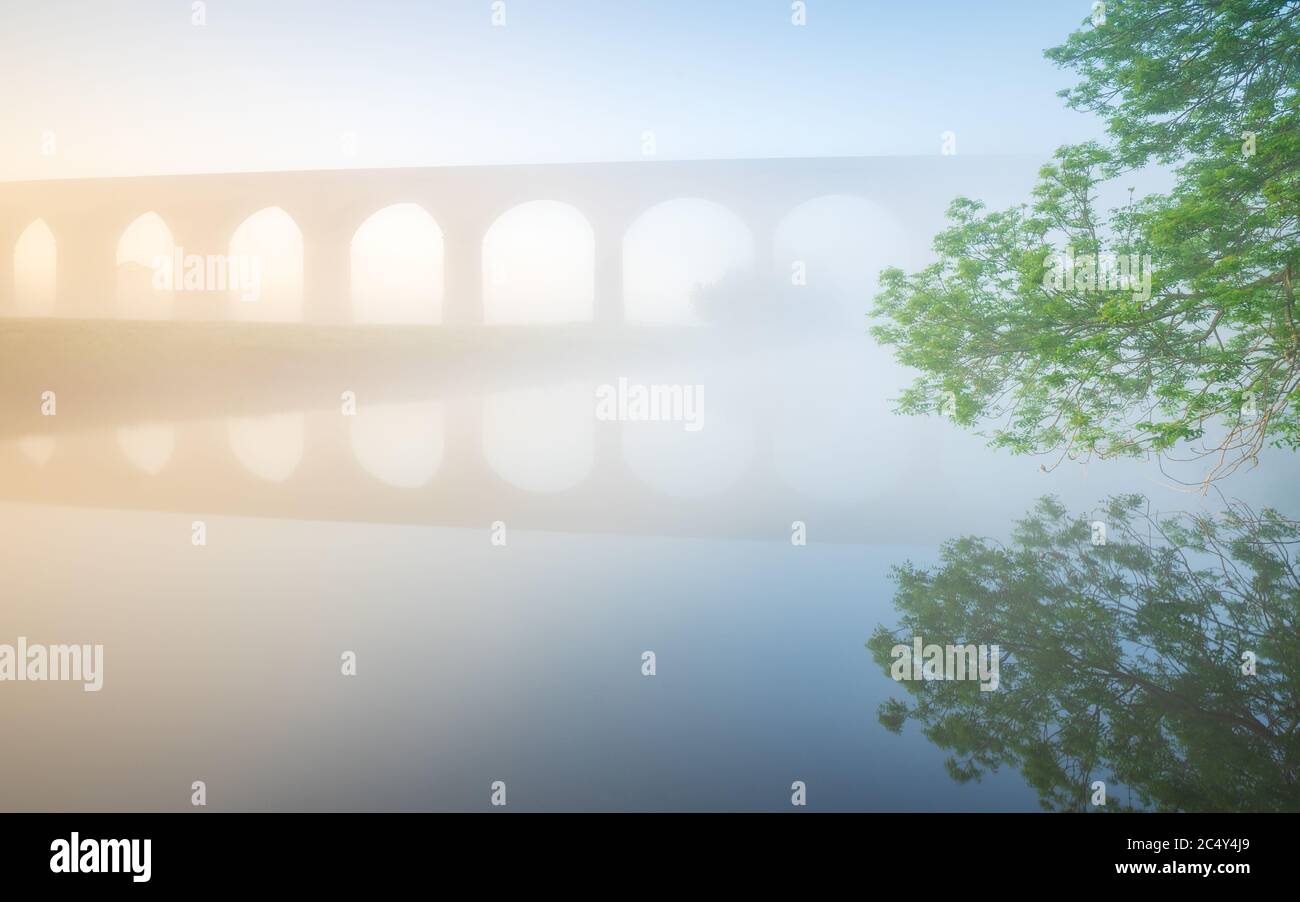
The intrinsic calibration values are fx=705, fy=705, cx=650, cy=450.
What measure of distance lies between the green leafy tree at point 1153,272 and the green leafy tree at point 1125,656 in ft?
2.09

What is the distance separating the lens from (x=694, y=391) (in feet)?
15.4

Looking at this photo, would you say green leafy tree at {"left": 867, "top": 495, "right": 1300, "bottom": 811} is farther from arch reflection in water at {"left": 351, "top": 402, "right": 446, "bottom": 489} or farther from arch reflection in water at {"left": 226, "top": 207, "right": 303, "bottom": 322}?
arch reflection in water at {"left": 226, "top": 207, "right": 303, "bottom": 322}

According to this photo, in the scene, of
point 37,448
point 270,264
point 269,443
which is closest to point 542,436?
point 269,443

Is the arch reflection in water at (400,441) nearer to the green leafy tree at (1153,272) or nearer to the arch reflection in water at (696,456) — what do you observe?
the arch reflection in water at (696,456)

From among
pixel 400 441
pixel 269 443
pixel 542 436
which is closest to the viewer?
pixel 269 443

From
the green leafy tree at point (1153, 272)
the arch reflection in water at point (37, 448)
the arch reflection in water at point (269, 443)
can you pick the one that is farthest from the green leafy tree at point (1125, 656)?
the arch reflection in water at point (37, 448)

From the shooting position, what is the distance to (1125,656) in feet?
11.7

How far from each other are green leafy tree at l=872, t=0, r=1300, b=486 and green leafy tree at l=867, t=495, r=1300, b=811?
64 cm

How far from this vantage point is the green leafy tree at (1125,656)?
9.86 ft

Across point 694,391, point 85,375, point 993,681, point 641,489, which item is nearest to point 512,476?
point 641,489

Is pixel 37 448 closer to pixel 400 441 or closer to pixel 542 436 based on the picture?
pixel 400 441

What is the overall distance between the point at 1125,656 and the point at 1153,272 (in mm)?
2231

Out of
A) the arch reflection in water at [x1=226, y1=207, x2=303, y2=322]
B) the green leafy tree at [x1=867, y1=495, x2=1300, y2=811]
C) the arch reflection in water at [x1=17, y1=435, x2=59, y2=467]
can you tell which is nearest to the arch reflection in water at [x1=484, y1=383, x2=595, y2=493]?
the arch reflection in water at [x1=226, y1=207, x2=303, y2=322]

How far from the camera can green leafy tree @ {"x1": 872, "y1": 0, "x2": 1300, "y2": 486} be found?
12.9 feet
